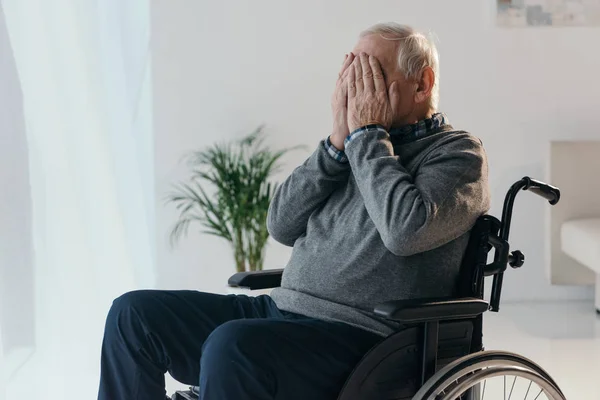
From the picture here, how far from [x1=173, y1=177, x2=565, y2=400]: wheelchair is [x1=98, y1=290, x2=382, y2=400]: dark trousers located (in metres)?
0.07

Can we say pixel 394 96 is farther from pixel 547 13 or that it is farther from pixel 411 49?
pixel 547 13

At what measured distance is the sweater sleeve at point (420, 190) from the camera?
1728 mm

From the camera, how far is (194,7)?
13.5 feet

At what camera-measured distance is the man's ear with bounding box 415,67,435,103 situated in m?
1.96

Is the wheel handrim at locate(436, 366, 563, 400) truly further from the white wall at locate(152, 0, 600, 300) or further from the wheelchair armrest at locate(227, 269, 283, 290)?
the white wall at locate(152, 0, 600, 300)

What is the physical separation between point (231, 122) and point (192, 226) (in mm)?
518

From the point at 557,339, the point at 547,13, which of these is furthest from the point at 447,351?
the point at 547,13

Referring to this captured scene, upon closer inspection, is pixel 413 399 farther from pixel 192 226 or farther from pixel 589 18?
pixel 589 18

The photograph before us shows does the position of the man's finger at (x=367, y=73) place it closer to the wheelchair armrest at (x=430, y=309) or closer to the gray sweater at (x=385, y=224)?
the gray sweater at (x=385, y=224)

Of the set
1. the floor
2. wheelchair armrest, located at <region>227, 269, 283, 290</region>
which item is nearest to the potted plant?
the floor

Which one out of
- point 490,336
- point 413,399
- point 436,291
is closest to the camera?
point 413,399

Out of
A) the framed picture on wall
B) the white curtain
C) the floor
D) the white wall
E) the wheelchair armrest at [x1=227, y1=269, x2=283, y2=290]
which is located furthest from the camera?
the framed picture on wall

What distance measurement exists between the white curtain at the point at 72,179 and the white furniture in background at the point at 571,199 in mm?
1952

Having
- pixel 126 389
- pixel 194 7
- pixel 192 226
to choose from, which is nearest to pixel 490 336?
pixel 192 226
